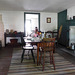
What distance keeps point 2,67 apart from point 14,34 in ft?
11.7

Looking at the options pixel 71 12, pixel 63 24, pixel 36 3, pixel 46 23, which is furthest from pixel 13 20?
pixel 71 12

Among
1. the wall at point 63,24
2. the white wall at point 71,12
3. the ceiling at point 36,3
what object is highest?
the ceiling at point 36,3

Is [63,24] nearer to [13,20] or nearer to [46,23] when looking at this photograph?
[46,23]

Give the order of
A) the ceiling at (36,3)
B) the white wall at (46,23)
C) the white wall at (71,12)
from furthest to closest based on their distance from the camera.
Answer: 1. the white wall at (46,23)
2. the white wall at (71,12)
3. the ceiling at (36,3)

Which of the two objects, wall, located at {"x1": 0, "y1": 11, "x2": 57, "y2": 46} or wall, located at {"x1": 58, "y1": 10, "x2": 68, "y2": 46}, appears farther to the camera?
wall, located at {"x1": 0, "y1": 11, "x2": 57, "y2": 46}

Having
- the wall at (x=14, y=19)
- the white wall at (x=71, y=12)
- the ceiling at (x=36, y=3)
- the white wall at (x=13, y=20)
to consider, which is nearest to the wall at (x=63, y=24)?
the white wall at (x=71, y=12)

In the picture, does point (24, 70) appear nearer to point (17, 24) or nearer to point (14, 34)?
point (14, 34)

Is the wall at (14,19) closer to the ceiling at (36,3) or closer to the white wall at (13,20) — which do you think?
the white wall at (13,20)

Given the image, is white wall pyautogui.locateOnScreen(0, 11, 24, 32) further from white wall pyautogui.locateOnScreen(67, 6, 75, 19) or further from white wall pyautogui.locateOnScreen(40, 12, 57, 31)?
white wall pyautogui.locateOnScreen(67, 6, 75, 19)

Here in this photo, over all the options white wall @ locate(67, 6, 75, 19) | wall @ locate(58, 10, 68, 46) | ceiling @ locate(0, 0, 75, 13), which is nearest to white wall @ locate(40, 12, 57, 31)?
wall @ locate(58, 10, 68, 46)

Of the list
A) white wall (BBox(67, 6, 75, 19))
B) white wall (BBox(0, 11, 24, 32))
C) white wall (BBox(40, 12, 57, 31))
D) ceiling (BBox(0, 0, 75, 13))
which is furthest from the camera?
white wall (BBox(40, 12, 57, 31))

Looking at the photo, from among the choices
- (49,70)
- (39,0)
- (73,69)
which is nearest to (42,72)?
(49,70)

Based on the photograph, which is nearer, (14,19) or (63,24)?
(63,24)

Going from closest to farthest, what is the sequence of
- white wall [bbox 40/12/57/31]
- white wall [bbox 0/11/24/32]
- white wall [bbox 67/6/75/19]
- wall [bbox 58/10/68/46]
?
white wall [bbox 67/6/75/19], wall [bbox 58/10/68/46], white wall [bbox 0/11/24/32], white wall [bbox 40/12/57/31]
